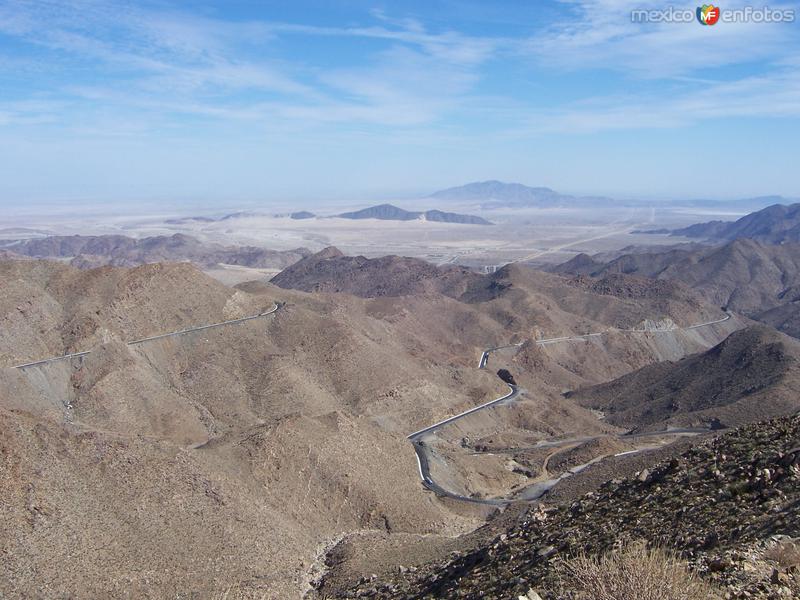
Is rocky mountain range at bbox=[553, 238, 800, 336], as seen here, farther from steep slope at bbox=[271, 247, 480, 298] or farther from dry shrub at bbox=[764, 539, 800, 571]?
dry shrub at bbox=[764, 539, 800, 571]

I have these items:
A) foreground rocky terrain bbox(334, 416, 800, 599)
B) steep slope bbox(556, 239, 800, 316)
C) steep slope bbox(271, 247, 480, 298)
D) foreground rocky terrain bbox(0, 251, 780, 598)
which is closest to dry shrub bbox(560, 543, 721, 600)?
foreground rocky terrain bbox(334, 416, 800, 599)

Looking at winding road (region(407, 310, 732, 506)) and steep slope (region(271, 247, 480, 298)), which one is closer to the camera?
winding road (region(407, 310, 732, 506))

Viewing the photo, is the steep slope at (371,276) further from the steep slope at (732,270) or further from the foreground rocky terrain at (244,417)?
the steep slope at (732,270)

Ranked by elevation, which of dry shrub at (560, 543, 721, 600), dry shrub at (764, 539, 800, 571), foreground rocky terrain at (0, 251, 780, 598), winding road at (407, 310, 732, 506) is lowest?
winding road at (407, 310, 732, 506)

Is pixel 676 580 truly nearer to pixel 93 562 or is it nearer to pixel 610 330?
→ pixel 93 562

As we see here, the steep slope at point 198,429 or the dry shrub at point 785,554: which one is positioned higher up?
the dry shrub at point 785,554

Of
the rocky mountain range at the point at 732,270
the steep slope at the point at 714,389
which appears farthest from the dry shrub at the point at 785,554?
the rocky mountain range at the point at 732,270
